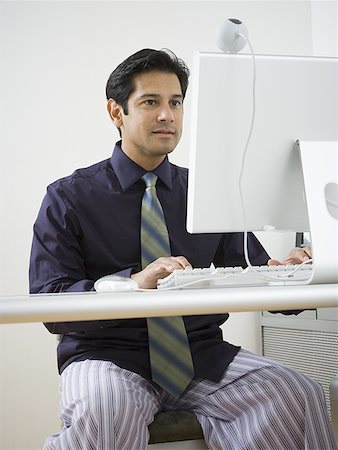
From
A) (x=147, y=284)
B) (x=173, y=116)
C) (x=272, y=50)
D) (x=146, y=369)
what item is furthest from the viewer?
(x=272, y=50)

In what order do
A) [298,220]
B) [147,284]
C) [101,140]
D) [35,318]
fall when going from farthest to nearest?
[101,140] < [298,220] < [147,284] < [35,318]

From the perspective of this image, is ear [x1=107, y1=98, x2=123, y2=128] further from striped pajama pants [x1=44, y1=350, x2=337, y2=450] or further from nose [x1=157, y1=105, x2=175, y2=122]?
striped pajama pants [x1=44, y1=350, x2=337, y2=450]

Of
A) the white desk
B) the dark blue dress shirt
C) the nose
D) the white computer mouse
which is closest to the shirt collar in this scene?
the dark blue dress shirt

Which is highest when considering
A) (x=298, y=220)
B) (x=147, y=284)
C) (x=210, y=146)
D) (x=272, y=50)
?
(x=272, y=50)

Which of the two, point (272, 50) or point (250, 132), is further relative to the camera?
point (272, 50)

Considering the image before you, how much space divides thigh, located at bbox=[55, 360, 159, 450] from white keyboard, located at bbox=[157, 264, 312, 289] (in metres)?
0.28

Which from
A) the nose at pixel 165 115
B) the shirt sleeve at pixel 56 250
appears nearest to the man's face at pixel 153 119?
the nose at pixel 165 115

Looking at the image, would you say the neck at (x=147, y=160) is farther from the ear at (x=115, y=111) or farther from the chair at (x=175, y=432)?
the chair at (x=175, y=432)

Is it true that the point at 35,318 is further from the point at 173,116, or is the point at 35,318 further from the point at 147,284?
the point at 173,116

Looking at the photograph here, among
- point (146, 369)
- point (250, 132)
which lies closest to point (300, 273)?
point (250, 132)

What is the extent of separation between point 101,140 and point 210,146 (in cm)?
189

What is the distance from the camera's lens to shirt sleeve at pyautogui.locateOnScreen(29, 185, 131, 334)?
1.52 meters

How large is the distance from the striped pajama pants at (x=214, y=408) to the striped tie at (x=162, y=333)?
0.04 metres

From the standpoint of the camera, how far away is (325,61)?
48.8 inches
